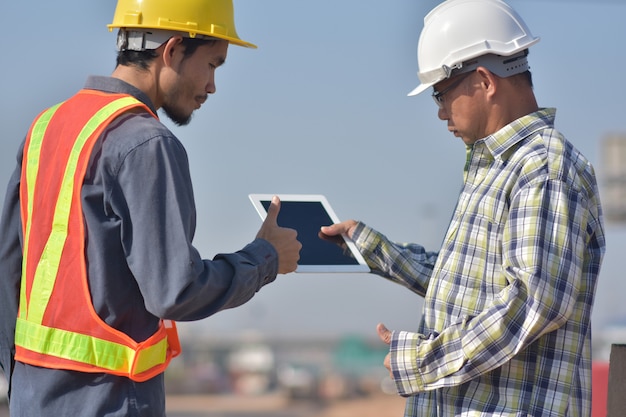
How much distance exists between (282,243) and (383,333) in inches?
19.4

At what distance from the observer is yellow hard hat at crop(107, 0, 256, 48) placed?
353cm

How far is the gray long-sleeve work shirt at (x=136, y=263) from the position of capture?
122 inches

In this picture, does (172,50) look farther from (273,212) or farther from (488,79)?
(488,79)

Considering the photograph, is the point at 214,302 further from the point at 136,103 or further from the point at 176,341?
the point at 136,103

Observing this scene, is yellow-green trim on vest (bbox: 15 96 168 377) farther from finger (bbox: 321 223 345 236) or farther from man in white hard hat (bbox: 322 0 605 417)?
finger (bbox: 321 223 345 236)

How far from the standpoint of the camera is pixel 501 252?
3.57 meters

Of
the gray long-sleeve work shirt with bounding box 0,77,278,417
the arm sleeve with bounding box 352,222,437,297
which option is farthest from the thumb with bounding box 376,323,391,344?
the gray long-sleeve work shirt with bounding box 0,77,278,417

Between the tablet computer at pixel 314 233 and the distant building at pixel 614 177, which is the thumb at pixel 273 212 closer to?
the tablet computer at pixel 314 233

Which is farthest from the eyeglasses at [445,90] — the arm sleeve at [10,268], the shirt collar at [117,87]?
the arm sleeve at [10,268]

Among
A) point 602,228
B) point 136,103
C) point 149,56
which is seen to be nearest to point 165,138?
point 136,103

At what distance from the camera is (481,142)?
3.80 m

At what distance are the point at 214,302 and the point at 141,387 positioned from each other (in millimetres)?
330

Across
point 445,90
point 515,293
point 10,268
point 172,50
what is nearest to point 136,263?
point 10,268

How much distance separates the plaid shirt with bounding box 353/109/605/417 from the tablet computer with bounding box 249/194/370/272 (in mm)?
414
